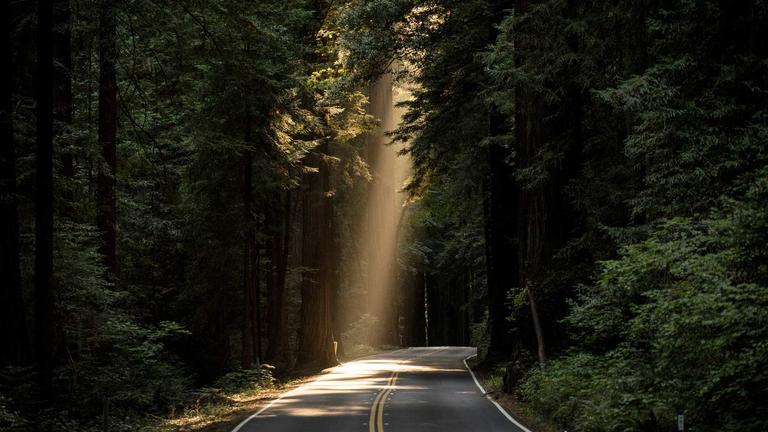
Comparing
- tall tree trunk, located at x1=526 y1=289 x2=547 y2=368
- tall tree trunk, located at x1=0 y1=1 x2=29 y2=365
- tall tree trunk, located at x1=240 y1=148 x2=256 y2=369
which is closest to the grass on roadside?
tall tree trunk, located at x1=526 y1=289 x2=547 y2=368

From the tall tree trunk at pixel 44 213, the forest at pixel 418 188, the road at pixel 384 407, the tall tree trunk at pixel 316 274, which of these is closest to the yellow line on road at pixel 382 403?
the road at pixel 384 407

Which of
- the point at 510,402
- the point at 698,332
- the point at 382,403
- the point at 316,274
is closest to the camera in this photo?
the point at 698,332

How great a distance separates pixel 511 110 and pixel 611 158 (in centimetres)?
327

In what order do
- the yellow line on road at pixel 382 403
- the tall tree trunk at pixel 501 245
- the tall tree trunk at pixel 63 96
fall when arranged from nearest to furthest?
the yellow line on road at pixel 382 403 → the tall tree trunk at pixel 63 96 → the tall tree trunk at pixel 501 245

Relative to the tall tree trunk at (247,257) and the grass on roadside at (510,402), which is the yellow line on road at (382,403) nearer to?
the grass on roadside at (510,402)

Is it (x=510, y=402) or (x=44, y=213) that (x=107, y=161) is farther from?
(x=510, y=402)

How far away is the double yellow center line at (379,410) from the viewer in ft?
51.2

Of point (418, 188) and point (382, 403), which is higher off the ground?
point (418, 188)

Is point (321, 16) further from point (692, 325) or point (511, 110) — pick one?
point (692, 325)

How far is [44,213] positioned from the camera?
46.5 feet

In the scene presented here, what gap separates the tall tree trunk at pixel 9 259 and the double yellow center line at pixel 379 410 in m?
6.68

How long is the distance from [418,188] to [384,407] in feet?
52.2

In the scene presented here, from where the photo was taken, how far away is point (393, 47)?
25.1 m

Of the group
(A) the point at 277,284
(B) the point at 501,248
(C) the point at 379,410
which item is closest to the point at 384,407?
(C) the point at 379,410
